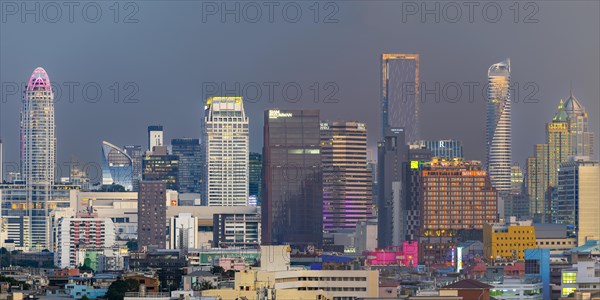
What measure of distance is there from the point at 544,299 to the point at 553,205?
11271 cm

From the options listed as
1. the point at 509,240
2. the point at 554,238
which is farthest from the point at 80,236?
the point at 554,238

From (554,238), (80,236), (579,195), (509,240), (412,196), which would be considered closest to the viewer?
(509,240)

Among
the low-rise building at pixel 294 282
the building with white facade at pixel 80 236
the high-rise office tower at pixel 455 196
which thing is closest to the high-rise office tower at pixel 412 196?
the high-rise office tower at pixel 455 196

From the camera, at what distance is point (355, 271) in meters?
85.1

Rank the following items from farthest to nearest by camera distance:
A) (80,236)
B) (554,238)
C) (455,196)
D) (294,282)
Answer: (455,196) < (80,236) < (554,238) < (294,282)

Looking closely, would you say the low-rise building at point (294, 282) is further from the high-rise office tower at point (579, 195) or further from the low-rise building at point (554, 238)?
the high-rise office tower at point (579, 195)

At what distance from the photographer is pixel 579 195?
7333 inches

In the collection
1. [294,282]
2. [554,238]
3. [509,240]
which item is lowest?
[294,282]

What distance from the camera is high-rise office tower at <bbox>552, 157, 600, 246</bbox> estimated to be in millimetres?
181650

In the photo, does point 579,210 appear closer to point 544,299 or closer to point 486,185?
point 486,185

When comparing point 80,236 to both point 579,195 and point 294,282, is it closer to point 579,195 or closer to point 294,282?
point 579,195

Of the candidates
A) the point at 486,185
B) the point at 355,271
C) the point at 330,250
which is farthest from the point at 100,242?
the point at 355,271

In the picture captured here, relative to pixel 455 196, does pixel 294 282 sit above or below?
below

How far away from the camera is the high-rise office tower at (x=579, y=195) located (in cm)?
18165
